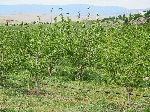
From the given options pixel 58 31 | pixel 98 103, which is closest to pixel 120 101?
pixel 98 103

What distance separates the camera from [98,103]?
45406 millimetres

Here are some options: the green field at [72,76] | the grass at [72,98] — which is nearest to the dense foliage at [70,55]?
the green field at [72,76]

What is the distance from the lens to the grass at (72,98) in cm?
4191

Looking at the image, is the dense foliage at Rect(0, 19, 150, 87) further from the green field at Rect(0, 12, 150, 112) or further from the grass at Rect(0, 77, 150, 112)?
the grass at Rect(0, 77, 150, 112)

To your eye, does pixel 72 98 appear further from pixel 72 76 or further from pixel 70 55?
pixel 70 55

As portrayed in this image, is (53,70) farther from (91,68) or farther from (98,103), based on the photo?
(98,103)

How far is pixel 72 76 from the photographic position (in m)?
65.3

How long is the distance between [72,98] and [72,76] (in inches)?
666

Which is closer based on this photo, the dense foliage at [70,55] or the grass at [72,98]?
the grass at [72,98]

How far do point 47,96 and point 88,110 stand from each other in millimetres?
8952

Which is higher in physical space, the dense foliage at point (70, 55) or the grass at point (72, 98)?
the dense foliage at point (70, 55)

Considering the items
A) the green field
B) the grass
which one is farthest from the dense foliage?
the grass

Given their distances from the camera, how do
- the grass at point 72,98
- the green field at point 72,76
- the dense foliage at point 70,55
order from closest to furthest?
1. the grass at point 72,98
2. the green field at point 72,76
3. the dense foliage at point 70,55

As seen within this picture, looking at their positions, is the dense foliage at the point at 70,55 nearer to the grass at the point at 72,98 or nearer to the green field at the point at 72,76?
the green field at the point at 72,76
